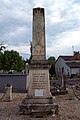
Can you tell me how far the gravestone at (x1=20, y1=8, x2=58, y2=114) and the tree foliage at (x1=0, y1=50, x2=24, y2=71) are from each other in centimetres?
5640

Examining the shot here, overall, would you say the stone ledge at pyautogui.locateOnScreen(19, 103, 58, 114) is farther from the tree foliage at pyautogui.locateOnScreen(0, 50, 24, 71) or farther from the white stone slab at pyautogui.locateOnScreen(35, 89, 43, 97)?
the tree foliage at pyautogui.locateOnScreen(0, 50, 24, 71)

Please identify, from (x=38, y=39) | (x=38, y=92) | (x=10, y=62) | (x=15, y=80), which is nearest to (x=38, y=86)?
(x=38, y=92)

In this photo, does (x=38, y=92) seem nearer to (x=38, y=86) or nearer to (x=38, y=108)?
(x=38, y=86)

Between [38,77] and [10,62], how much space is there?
59.0 m

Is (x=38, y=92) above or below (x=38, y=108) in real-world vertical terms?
above

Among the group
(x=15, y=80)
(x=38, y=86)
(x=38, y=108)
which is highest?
(x=15, y=80)

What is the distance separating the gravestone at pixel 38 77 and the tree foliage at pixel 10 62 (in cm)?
5640

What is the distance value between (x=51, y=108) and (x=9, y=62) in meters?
59.4

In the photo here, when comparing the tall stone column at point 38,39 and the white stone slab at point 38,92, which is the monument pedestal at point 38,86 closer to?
the white stone slab at point 38,92

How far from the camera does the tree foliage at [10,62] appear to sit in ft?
225

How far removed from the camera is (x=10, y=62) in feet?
229

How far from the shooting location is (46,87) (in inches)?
444

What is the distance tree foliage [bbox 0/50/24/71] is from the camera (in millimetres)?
68562

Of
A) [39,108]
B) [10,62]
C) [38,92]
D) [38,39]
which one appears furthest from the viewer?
[10,62]
